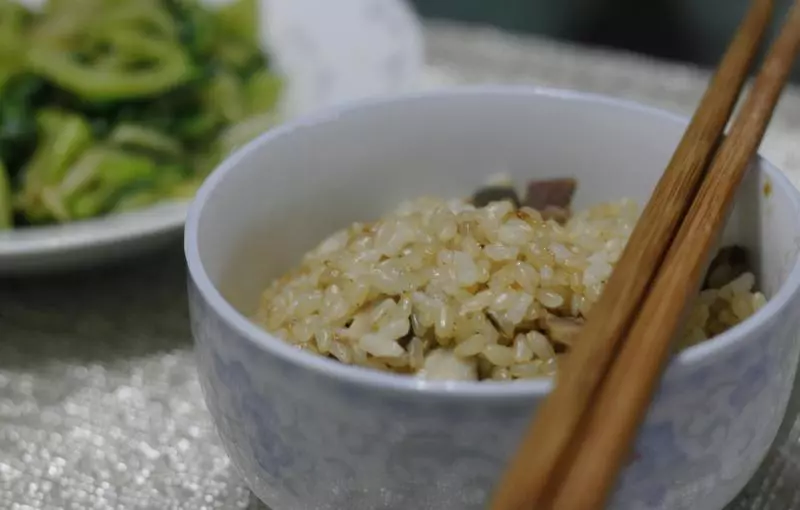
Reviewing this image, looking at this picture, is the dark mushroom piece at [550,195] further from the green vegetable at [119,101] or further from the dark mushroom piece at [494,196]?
the green vegetable at [119,101]

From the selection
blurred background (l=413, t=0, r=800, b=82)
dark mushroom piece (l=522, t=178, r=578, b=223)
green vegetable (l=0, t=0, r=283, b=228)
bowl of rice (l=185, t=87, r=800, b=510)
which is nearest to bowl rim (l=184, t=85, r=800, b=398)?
bowl of rice (l=185, t=87, r=800, b=510)

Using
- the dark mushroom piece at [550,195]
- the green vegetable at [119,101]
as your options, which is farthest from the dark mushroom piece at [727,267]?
the green vegetable at [119,101]

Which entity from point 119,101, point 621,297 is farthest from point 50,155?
point 621,297

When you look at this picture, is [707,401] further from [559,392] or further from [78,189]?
[78,189]

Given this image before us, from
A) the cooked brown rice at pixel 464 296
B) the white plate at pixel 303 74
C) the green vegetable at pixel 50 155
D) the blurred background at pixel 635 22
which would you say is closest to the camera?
the cooked brown rice at pixel 464 296

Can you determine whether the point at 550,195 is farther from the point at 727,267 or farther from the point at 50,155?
the point at 50,155

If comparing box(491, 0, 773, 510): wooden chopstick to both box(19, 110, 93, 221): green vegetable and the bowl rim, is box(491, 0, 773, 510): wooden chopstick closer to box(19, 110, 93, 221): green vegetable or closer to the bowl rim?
the bowl rim
